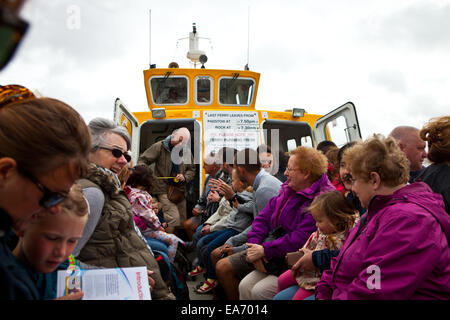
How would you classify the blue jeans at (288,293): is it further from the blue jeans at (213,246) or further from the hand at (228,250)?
the blue jeans at (213,246)

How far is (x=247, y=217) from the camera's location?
13.1 feet

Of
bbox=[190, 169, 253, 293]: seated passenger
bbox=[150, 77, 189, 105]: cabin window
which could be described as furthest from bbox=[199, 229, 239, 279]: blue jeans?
bbox=[150, 77, 189, 105]: cabin window

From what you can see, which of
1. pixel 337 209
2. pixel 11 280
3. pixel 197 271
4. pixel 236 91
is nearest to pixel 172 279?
pixel 337 209

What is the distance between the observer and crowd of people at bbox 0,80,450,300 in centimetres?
99

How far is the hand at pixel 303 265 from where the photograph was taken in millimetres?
2439

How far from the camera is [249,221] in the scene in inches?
157

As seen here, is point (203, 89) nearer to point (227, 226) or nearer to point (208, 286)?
point (227, 226)

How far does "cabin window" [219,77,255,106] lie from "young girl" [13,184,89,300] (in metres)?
6.77

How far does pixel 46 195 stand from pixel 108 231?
1.04 metres

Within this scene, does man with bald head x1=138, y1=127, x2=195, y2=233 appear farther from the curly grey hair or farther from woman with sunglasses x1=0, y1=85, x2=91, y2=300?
woman with sunglasses x1=0, y1=85, x2=91, y2=300

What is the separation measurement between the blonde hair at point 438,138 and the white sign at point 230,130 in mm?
4196

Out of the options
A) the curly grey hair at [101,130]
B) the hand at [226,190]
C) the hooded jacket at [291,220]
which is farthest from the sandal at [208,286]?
the curly grey hair at [101,130]
